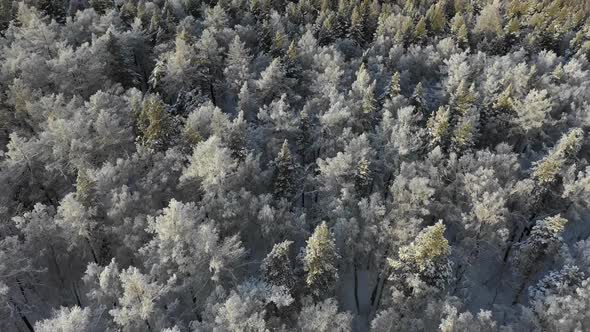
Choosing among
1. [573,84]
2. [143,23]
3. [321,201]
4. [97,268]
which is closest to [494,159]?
[321,201]

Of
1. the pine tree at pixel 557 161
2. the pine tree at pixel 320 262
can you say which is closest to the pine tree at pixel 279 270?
the pine tree at pixel 320 262

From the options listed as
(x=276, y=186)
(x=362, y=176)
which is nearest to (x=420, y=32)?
(x=362, y=176)

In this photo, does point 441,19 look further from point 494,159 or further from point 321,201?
point 321,201

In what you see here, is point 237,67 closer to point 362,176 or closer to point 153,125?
point 153,125

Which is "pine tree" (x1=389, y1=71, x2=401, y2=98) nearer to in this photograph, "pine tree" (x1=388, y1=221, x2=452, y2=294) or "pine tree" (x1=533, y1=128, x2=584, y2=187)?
"pine tree" (x1=533, y1=128, x2=584, y2=187)

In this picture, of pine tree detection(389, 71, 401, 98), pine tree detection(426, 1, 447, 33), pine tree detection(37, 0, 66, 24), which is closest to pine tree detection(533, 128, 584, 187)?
pine tree detection(389, 71, 401, 98)

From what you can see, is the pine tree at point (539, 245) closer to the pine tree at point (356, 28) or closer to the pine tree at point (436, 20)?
the pine tree at point (356, 28)
